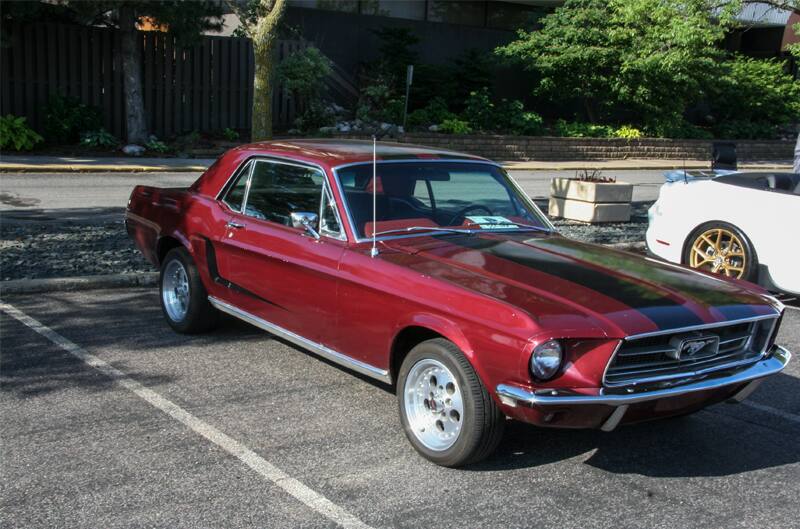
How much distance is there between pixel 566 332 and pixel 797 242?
16.3 ft

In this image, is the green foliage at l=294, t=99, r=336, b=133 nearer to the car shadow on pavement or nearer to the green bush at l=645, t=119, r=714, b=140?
the green bush at l=645, t=119, r=714, b=140

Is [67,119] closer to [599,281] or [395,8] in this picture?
[395,8]

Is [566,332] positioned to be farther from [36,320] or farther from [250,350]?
[36,320]

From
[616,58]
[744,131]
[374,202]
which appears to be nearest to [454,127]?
[616,58]

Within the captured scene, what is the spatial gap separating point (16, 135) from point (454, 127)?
40.6 ft

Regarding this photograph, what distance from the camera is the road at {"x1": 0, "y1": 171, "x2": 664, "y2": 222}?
12.6 meters

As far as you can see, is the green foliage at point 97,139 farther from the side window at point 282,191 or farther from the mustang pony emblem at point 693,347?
the mustang pony emblem at point 693,347

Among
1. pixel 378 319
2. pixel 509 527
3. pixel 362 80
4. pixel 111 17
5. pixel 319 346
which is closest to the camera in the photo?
pixel 509 527

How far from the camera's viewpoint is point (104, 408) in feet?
16.7

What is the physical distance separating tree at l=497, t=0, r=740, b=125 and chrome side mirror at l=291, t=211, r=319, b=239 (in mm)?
23442

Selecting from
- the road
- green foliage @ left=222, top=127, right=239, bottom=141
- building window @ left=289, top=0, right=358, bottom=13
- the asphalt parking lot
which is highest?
building window @ left=289, top=0, right=358, bottom=13

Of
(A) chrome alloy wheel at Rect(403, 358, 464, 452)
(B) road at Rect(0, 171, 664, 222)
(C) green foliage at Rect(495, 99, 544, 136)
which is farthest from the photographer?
(C) green foliage at Rect(495, 99, 544, 136)

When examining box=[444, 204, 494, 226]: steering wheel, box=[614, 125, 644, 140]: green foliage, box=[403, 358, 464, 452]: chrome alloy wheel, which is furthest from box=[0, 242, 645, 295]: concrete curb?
box=[614, 125, 644, 140]: green foliage

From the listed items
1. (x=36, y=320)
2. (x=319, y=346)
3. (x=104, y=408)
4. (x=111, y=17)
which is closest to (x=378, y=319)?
(x=319, y=346)
